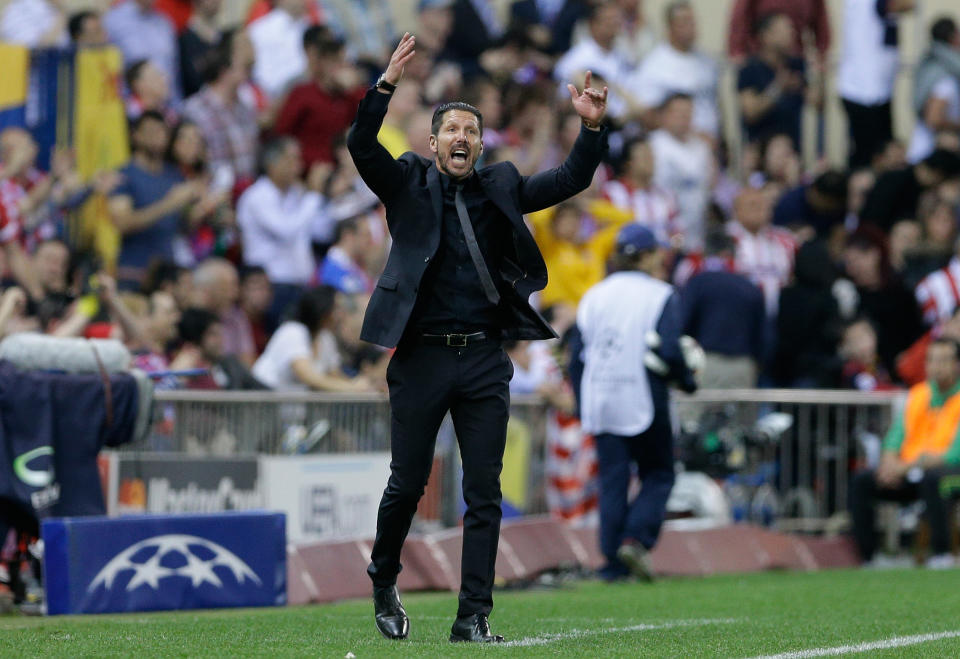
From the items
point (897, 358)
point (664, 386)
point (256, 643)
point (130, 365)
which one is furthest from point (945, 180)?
point (256, 643)

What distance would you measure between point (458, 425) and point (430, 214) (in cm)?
92

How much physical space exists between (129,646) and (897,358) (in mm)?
11654

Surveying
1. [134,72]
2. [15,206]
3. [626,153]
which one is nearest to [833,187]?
[626,153]

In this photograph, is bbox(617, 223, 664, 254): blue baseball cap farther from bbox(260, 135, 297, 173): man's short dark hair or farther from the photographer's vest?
bbox(260, 135, 297, 173): man's short dark hair

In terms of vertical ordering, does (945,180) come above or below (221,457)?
above

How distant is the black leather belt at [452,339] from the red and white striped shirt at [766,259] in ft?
32.3

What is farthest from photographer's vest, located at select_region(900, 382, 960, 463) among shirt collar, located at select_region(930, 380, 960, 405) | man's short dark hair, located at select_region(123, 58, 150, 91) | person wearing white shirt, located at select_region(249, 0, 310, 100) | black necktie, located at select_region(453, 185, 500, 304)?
black necktie, located at select_region(453, 185, 500, 304)

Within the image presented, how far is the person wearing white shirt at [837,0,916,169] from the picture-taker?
68.8 ft

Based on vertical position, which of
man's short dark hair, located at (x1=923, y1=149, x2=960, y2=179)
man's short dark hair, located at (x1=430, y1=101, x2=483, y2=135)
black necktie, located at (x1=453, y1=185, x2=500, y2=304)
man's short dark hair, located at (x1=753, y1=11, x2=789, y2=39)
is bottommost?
black necktie, located at (x1=453, y1=185, x2=500, y2=304)

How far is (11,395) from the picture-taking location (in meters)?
10.5

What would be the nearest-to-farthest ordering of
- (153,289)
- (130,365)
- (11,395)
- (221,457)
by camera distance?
(11,395) → (130,365) → (221,457) → (153,289)

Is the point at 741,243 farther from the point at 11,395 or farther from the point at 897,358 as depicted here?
the point at 11,395

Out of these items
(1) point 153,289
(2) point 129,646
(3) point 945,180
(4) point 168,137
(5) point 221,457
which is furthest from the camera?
(3) point 945,180

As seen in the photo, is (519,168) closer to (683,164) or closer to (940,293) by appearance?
(683,164)
